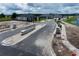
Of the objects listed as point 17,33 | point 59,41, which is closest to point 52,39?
point 59,41

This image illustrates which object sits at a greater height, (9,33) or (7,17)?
(7,17)

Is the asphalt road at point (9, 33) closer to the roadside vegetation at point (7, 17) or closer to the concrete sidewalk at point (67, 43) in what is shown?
the roadside vegetation at point (7, 17)

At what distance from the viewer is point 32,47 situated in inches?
64.6

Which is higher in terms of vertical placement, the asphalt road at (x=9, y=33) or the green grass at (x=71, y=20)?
the green grass at (x=71, y=20)

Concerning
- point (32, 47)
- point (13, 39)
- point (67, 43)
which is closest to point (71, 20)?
point (67, 43)

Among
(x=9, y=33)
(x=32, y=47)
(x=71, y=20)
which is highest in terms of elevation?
(x=71, y=20)

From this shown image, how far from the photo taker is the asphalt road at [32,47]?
63.7 inches

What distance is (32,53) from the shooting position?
1.62 meters

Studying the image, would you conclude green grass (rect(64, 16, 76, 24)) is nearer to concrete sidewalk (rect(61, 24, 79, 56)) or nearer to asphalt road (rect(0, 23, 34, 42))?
concrete sidewalk (rect(61, 24, 79, 56))

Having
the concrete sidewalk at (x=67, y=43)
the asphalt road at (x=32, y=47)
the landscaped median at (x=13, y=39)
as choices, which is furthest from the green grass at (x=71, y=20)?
the landscaped median at (x=13, y=39)

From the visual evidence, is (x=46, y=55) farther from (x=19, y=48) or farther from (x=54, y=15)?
(x=54, y=15)

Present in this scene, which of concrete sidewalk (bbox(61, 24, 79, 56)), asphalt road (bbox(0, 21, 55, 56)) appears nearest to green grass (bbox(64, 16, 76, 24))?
concrete sidewalk (bbox(61, 24, 79, 56))

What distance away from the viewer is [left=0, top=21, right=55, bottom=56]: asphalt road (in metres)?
1.62

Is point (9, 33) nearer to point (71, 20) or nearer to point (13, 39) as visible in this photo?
point (13, 39)
